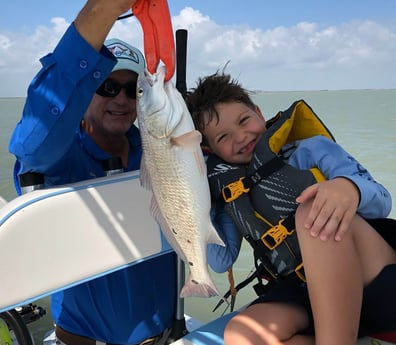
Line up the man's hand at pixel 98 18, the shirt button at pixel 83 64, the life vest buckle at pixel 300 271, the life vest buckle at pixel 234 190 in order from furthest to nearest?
1. the life vest buckle at pixel 234 190
2. the life vest buckle at pixel 300 271
3. the shirt button at pixel 83 64
4. the man's hand at pixel 98 18

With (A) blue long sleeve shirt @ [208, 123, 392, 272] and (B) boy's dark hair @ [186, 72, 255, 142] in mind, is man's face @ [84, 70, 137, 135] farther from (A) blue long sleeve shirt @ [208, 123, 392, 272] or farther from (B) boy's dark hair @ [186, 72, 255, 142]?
(A) blue long sleeve shirt @ [208, 123, 392, 272]

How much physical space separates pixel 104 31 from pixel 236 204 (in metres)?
0.95

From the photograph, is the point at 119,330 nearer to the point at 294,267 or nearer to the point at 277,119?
the point at 294,267

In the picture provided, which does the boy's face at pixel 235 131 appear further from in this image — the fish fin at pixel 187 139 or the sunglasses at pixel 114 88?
the fish fin at pixel 187 139

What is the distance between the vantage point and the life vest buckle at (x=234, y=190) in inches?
79.3

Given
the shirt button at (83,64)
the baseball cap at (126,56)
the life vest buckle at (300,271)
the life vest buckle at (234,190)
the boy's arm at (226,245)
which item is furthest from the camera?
the baseball cap at (126,56)

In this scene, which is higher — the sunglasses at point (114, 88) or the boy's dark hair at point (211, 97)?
the sunglasses at point (114, 88)

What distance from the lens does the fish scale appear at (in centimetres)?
148

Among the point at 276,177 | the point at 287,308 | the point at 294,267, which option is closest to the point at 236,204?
the point at 276,177

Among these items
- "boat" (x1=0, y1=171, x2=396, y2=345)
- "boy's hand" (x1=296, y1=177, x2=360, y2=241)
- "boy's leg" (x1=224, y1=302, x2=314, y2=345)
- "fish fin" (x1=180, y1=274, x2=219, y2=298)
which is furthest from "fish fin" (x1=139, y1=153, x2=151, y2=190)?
"boy's leg" (x1=224, y1=302, x2=314, y2=345)

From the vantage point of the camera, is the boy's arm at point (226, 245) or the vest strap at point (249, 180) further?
the boy's arm at point (226, 245)

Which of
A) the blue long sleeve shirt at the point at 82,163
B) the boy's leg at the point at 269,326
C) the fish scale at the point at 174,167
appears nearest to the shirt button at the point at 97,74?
the blue long sleeve shirt at the point at 82,163

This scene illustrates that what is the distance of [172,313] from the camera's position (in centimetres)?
250

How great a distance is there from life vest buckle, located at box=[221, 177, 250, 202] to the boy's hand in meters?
0.46
